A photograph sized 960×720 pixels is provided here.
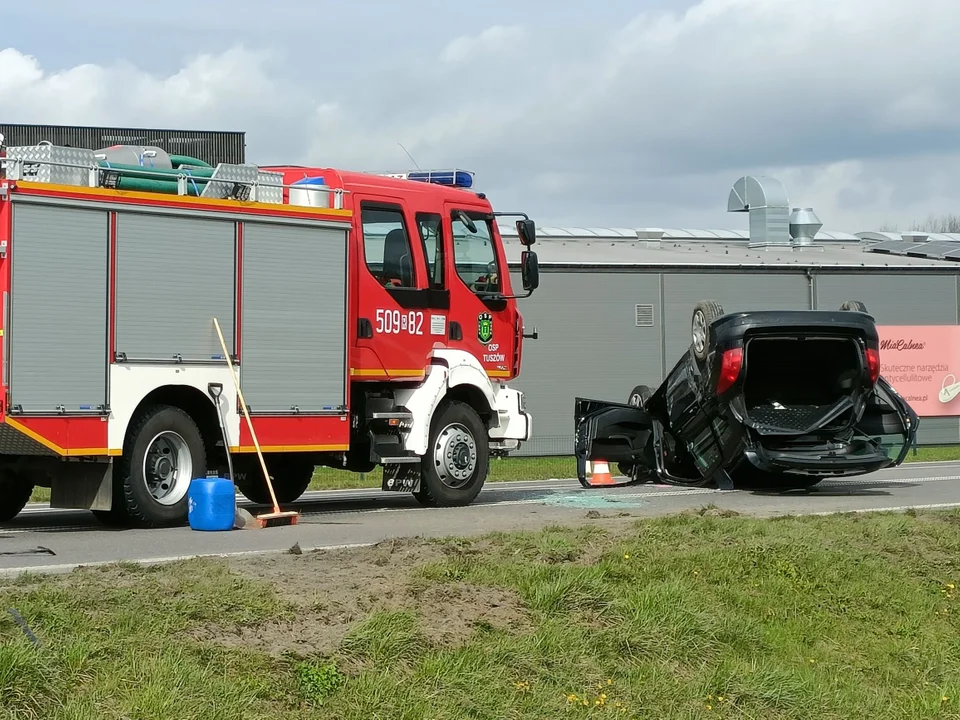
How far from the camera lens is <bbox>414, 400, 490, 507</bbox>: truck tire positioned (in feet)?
48.1

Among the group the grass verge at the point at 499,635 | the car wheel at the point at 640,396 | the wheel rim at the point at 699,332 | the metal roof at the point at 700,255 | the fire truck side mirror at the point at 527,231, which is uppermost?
the metal roof at the point at 700,255

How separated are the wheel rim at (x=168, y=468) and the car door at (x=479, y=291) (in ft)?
11.5

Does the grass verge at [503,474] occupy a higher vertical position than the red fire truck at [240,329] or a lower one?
lower

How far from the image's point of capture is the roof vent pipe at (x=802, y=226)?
45.6 m

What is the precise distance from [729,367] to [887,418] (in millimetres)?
2137

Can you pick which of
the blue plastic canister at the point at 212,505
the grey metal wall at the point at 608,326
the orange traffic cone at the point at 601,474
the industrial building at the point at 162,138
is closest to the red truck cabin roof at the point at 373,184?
the blue plastic canister at the point at 212,505

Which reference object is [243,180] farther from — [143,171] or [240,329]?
[240,329]

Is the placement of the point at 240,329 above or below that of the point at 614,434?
above

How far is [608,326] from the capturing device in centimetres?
3108

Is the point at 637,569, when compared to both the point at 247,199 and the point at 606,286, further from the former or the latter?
the point at 606,286

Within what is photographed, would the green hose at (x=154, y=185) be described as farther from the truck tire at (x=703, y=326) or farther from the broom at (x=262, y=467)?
the truck tire at (x=703, y=326)

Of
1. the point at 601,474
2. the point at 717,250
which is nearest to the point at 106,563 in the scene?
the point at 601,474

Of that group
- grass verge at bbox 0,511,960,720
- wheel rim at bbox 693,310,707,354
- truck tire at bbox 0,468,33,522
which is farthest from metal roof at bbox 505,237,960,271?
grass verge at bbox 0,511,960,720

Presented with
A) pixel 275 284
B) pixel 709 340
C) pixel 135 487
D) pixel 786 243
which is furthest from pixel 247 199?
pixel 786 243
